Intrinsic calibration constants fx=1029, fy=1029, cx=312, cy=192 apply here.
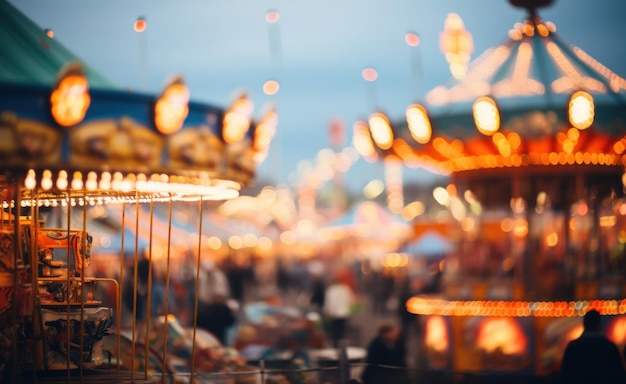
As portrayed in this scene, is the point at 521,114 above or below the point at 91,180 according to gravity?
above

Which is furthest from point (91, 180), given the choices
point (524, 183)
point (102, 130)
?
point (524, 183)

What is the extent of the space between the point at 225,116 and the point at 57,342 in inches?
88.6

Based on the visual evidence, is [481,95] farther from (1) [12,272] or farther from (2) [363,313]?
(2) [363,313]

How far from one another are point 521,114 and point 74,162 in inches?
370

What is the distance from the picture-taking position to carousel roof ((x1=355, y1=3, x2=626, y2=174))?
14266 millimetres

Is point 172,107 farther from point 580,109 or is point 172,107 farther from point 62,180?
point 580,109

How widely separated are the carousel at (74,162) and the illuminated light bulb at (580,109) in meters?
7.07

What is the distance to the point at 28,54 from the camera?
266 inches

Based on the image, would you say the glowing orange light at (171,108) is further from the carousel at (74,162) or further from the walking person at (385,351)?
the walking person at (385,351)

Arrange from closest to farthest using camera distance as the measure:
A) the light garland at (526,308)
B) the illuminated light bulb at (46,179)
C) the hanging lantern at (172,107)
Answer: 1. the hanging lantern at (172,107)
2. the illuminated light bulb at (46,179)
3. the light garland at (526,308)

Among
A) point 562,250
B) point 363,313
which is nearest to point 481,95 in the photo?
point 562,250

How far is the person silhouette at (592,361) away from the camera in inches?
304

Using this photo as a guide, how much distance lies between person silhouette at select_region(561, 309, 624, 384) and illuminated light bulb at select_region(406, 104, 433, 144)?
7345 millimetres

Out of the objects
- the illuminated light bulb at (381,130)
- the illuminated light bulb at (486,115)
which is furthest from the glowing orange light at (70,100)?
the illuminated light bulb at (381,130)
